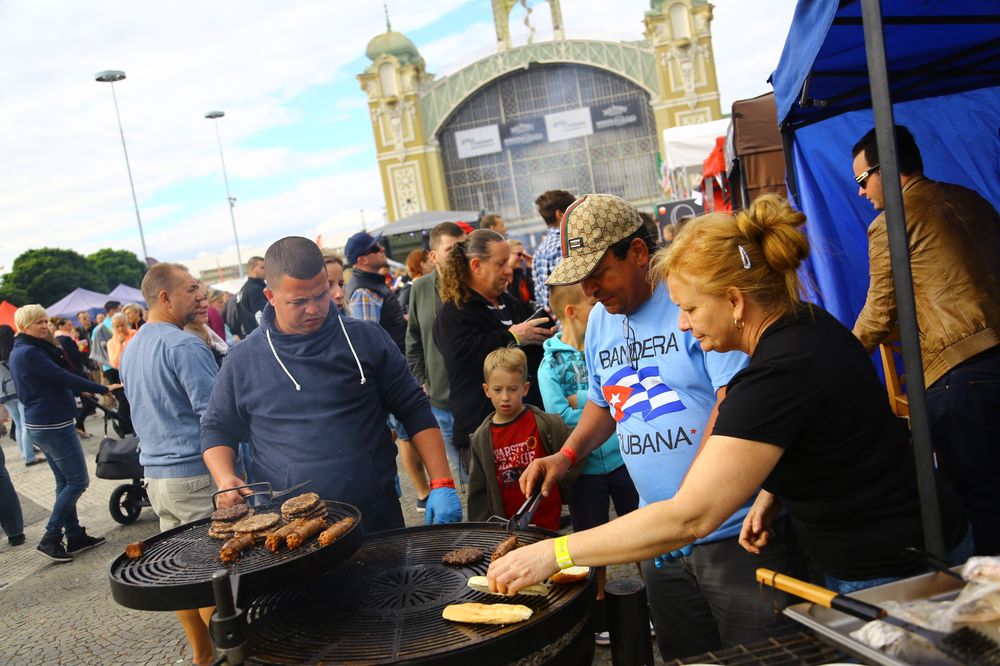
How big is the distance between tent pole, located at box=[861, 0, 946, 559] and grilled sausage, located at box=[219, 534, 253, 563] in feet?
6.43

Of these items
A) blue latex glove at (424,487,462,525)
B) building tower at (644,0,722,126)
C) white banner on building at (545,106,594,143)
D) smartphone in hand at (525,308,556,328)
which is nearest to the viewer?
blue latex glove at (424,487,462,525)

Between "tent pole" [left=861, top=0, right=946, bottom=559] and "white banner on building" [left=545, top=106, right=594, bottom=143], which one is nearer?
"tent pole" [left=861, top=0, right=946, bottom=559]

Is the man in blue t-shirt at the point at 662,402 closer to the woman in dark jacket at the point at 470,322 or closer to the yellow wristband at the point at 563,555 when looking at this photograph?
the yellow wristband at the point at 563,555

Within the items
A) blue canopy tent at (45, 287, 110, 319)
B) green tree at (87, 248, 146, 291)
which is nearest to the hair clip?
blue canopy tent at (45, 287, 110, 319)

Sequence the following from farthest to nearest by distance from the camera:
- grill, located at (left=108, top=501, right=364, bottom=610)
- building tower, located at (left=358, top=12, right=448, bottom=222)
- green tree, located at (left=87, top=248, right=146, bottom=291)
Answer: building tower, located at (left=358, top=12, right=448, bottom=222) → green tree, located at (left=87, top=248, right=146, bottom=291) → grill, located at (left=108, top=501, right=364, bottom=610)

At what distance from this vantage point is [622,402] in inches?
101

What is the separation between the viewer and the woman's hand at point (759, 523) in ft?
7.04

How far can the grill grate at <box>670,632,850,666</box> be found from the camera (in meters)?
1.46

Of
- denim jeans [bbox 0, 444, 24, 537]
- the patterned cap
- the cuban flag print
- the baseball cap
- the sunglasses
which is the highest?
the baseball cap

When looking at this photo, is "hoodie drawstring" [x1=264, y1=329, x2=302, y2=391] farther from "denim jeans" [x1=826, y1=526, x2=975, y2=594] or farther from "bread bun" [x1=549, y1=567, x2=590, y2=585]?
"denim jeans" [x1=826, y1=526, x2=975, y2=594]

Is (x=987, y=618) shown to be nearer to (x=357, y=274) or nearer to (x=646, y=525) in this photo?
(x=646, y=525)

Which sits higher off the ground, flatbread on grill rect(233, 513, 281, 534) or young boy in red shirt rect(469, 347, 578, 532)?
flatbread on grill rect(233, 513, 281, 534)

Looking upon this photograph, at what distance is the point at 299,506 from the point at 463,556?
61 cm

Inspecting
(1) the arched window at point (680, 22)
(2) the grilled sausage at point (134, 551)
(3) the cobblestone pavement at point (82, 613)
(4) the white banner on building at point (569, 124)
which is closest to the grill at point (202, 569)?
(2) the grilled sausage at point (134, 551)
